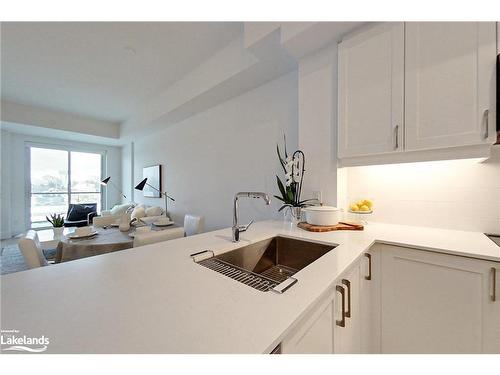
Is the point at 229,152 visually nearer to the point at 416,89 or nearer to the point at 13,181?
the point at 416,89

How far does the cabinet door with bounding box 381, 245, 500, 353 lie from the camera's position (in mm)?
942

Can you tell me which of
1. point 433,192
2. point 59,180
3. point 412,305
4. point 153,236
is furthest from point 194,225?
point 59,180

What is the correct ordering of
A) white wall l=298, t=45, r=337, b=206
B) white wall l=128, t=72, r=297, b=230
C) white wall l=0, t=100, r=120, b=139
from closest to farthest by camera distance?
white wall l=298, t=45, r=337, b=206, white wall l=128, t=72, r=297, b=230, white wall l=0, t=100, r=120, b=139

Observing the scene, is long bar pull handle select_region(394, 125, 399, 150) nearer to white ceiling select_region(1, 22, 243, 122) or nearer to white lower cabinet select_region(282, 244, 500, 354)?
white lower cabinet select_region(282, 244, 500, 354)

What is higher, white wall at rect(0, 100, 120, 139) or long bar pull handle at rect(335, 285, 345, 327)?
white wall at rect(0, 100, 120, 139)

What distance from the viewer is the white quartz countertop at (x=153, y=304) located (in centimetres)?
43

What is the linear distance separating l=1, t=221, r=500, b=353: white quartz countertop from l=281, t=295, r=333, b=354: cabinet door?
0.07 metres

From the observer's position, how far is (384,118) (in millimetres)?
1409

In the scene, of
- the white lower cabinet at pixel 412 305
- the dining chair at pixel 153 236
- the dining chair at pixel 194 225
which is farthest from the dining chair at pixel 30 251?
the white lower cabinet at pixel 412 305

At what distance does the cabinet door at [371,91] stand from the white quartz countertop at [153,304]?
822 mm

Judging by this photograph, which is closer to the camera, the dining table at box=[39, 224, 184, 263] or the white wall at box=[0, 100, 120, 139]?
the dining table at box=[39, 224, 184, 263]

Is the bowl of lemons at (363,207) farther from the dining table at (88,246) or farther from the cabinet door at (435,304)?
the dining table at (88,246)

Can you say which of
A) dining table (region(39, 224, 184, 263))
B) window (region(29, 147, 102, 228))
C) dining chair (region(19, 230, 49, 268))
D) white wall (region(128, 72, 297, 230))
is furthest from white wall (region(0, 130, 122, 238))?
dining chair (region(19, 230, 49, 268))
